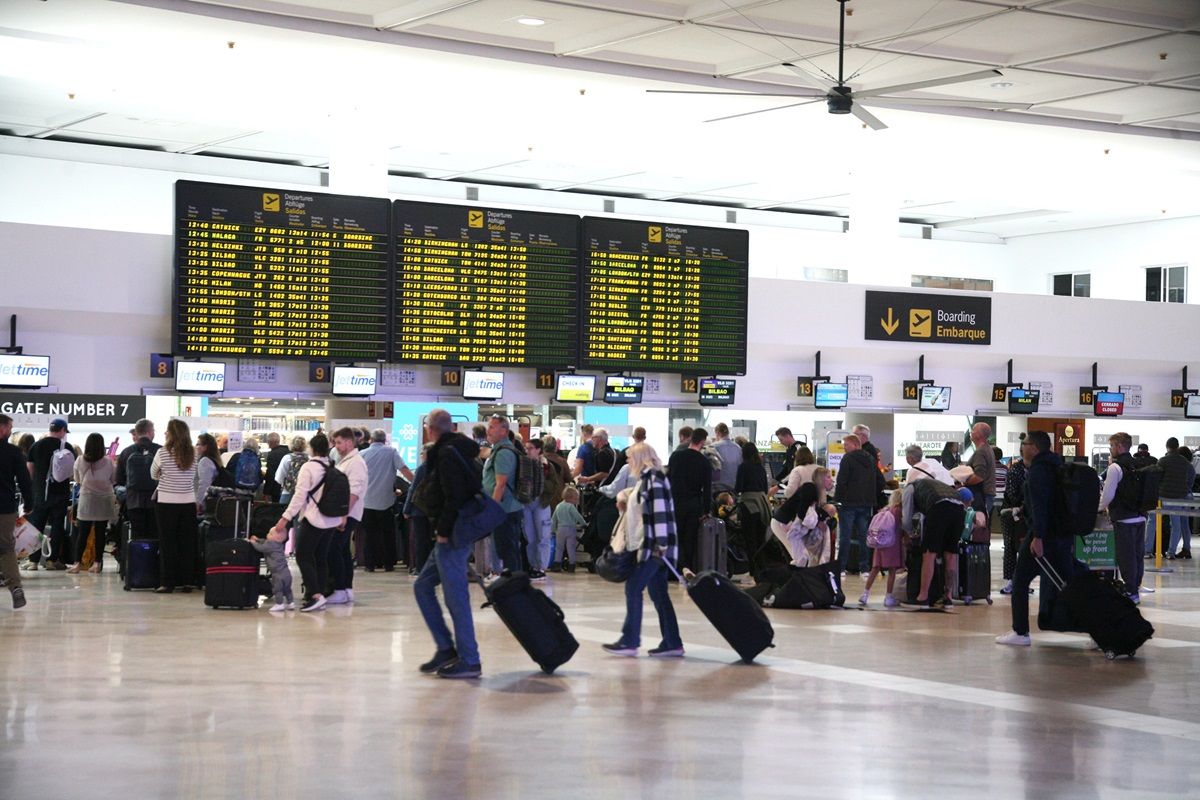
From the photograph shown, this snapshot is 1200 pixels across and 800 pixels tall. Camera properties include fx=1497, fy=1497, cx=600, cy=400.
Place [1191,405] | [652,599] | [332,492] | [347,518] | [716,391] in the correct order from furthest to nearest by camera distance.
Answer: [1191,405] → [716,391] → [347,518] → [332,492] → [652,599]

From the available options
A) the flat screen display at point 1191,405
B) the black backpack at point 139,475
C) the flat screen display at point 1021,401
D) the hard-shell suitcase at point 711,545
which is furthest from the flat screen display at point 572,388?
the flat screen display at point 1191,405

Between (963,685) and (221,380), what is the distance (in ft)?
32.2

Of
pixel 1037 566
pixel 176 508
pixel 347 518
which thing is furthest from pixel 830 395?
pixel 1037 566

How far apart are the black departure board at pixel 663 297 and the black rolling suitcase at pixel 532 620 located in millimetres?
9261

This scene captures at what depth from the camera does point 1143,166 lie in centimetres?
2181

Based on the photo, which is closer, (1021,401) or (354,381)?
(354,381)

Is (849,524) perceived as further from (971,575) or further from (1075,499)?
(1075,499)

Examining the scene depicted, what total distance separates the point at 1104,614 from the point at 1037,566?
546 mm

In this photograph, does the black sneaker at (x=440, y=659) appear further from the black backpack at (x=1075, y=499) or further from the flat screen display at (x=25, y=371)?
Result: the flat screen display at (x=25, y=371)

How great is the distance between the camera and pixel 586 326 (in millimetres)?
17938

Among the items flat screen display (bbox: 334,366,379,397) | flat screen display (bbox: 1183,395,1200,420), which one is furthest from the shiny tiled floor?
flat screen display (bbox: 1183,395,1200,420)

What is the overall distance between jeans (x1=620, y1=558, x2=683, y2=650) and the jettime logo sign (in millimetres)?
11426

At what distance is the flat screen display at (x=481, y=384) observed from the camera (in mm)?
17250

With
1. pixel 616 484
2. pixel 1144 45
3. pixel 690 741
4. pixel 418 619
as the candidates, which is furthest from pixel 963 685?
pixel 1144 45
